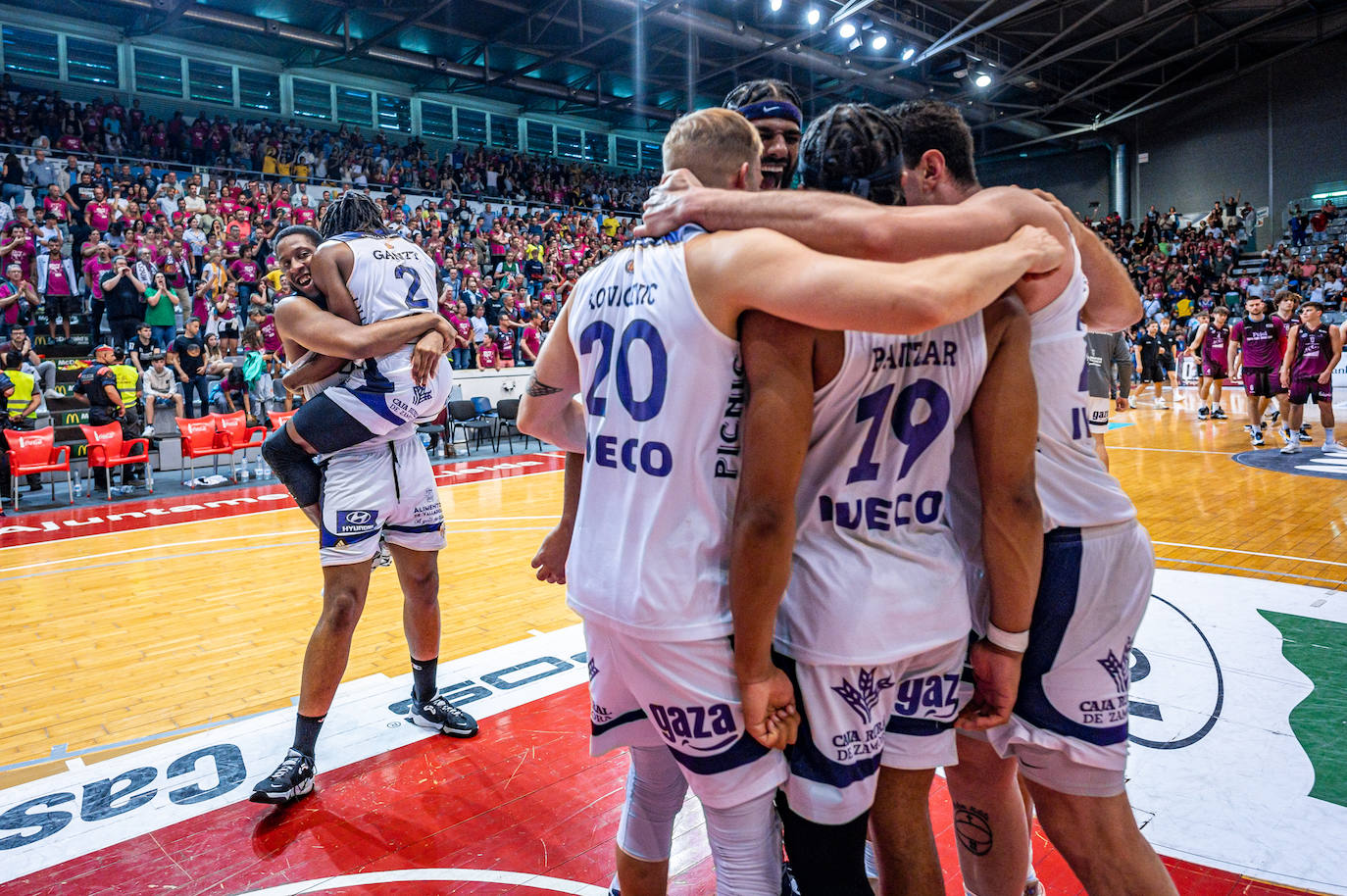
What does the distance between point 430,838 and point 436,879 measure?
231 millimetres

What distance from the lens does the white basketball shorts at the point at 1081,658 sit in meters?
1.63

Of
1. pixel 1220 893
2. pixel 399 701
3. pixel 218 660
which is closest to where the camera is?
pixel 1220 893

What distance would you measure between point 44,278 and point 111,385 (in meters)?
4.06

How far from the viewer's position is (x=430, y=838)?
8.54 ft

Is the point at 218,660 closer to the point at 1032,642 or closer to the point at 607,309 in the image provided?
the point at 607,309

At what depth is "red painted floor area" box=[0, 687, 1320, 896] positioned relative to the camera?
7.70 feet

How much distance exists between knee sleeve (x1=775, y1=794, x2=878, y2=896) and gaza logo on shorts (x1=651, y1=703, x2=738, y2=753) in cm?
21

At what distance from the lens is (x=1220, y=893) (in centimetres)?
214

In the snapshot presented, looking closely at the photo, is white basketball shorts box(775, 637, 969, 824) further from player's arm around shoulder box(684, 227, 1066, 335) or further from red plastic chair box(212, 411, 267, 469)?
red plastic chair box(212, 411, 267, 469)

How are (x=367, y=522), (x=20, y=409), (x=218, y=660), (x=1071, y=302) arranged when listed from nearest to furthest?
(x=1071, y=302) < (x=367, y=522) < (x=218, y=660) < (x=20, y=409)

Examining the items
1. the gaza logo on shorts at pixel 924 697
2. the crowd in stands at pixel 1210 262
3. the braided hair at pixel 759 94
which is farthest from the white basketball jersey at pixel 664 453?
the crowd in stands at pixel 1210 262

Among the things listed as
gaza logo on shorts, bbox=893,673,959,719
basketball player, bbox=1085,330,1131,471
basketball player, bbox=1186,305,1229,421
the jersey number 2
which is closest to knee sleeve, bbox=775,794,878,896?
gaza logo on shorts, bbox=893,673,959,719

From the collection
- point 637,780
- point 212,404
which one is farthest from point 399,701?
point 212,404

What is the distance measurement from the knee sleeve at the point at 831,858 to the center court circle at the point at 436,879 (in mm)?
1080
